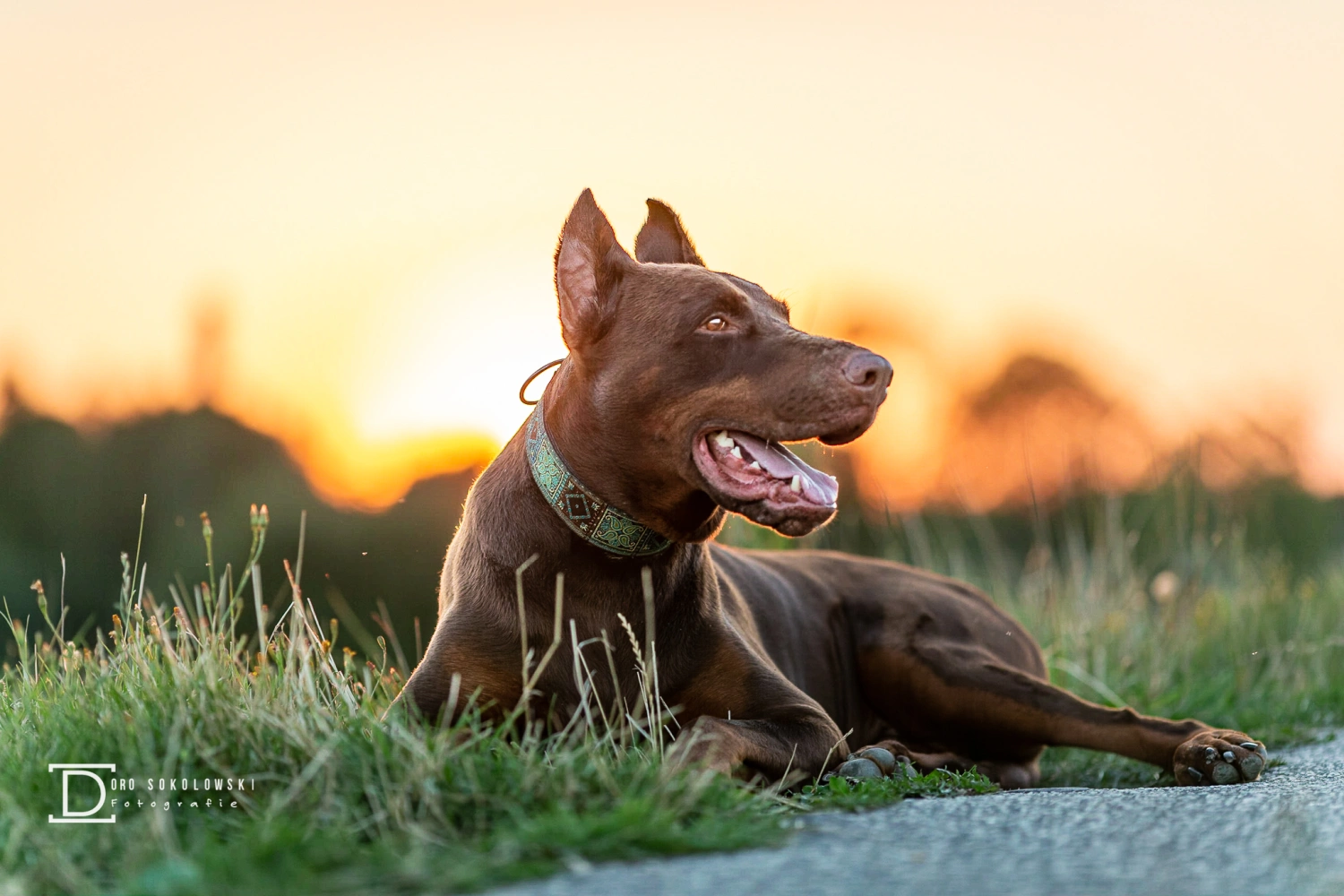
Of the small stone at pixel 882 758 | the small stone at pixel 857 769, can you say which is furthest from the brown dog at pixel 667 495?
the small stone at pixel 882 758

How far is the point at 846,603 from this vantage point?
239 inches

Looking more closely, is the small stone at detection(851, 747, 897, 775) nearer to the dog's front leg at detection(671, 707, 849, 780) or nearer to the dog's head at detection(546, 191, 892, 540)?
the dog's front leg at detection(671, 707, 849, 780)

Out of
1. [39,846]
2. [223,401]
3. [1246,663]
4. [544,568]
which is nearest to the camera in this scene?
[39,846]

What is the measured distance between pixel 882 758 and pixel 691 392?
1440mm

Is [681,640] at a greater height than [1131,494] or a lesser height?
greater

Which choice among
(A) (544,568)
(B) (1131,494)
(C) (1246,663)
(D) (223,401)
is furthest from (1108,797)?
(D) (223,401)

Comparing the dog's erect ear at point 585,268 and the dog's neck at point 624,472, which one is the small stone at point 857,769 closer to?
the dog's neck at point 624,472

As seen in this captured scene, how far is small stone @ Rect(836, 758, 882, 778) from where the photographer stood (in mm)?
4465

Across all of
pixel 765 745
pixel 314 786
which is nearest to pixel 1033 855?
pixel 765 745

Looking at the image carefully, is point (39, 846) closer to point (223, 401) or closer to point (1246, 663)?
point (1246, 663)

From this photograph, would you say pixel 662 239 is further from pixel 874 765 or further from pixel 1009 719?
pixel 1009 719

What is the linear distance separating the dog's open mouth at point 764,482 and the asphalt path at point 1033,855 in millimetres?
894

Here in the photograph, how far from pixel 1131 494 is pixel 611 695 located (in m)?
7.95

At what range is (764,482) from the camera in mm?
4164
